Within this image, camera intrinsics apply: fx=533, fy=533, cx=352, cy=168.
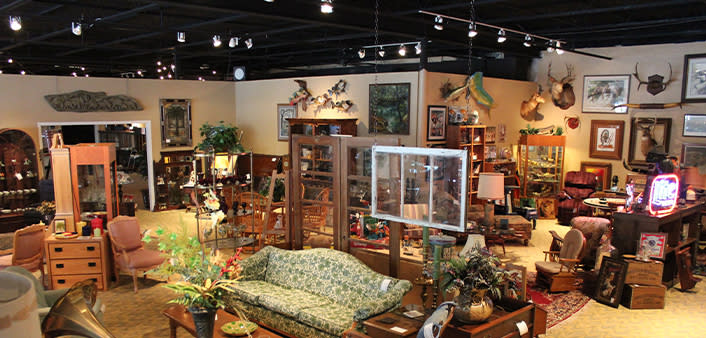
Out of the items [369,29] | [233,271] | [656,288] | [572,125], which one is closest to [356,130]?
[369,29]

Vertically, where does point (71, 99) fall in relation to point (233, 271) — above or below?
above

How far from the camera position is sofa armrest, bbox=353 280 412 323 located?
5.02 metres

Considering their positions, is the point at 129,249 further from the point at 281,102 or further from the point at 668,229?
the point at 668,229

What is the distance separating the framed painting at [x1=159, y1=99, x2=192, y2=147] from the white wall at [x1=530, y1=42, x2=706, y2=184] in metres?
8.80

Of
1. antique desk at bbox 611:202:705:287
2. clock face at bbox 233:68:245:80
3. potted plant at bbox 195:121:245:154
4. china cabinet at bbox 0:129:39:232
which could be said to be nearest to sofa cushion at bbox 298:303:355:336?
antique desk at bbox 611:202:705:287

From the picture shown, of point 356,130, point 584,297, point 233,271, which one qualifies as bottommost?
point 584,297

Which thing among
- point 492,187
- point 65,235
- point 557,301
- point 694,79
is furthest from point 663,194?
point 65,235

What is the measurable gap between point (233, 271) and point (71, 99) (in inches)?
340

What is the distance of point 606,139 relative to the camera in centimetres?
1278

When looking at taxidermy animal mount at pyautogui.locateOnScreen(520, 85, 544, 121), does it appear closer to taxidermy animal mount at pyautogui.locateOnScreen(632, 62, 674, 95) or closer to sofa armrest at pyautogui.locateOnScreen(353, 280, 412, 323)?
taxidermy animal mount at pyautogui.locateOnScreen(632, 62, 674, 95)

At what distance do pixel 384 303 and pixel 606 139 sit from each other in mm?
9760

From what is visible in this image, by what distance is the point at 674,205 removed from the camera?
26.0 ft

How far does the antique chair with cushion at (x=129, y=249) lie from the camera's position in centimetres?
766

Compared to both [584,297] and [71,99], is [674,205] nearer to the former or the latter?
[584,297]
